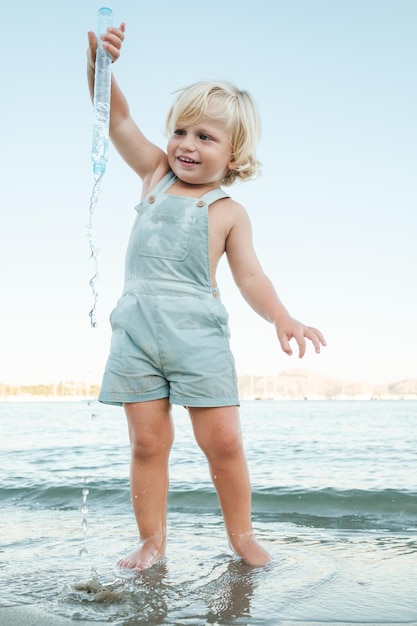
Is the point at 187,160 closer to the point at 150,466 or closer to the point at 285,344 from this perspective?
the point at 285,344

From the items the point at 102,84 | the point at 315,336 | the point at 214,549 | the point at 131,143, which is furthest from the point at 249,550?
the point at 102,84

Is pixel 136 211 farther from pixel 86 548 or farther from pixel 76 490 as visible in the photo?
pixel 76 490

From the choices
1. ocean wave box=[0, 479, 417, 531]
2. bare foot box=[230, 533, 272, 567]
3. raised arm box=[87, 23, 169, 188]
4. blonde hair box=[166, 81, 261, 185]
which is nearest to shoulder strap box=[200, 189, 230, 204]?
blonde hair box=[166, 81, 261, 185]

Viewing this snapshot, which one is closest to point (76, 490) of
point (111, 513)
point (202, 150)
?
point (111, 513)

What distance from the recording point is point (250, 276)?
9.73 feet

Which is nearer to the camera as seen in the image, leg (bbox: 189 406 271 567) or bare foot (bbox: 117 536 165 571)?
bare foot (bbox: 117 536 165 571)

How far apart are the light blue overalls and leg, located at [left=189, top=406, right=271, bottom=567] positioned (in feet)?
0.24

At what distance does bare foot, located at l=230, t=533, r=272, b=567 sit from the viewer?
274 centimetres

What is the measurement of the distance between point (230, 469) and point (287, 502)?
6.16ft

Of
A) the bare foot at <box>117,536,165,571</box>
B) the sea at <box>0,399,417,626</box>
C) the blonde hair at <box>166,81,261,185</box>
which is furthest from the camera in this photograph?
the blonde hair at <box>166,81,261,185</box>

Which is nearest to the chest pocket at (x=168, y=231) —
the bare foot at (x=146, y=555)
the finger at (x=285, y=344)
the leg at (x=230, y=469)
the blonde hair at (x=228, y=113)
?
the blonde hair at (x=228, y=113)

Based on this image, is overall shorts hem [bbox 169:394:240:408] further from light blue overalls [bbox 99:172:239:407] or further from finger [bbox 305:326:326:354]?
finger [bbox 305:326:326:354]

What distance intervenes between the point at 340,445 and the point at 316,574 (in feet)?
23.6

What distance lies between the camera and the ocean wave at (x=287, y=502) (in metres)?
4.07
